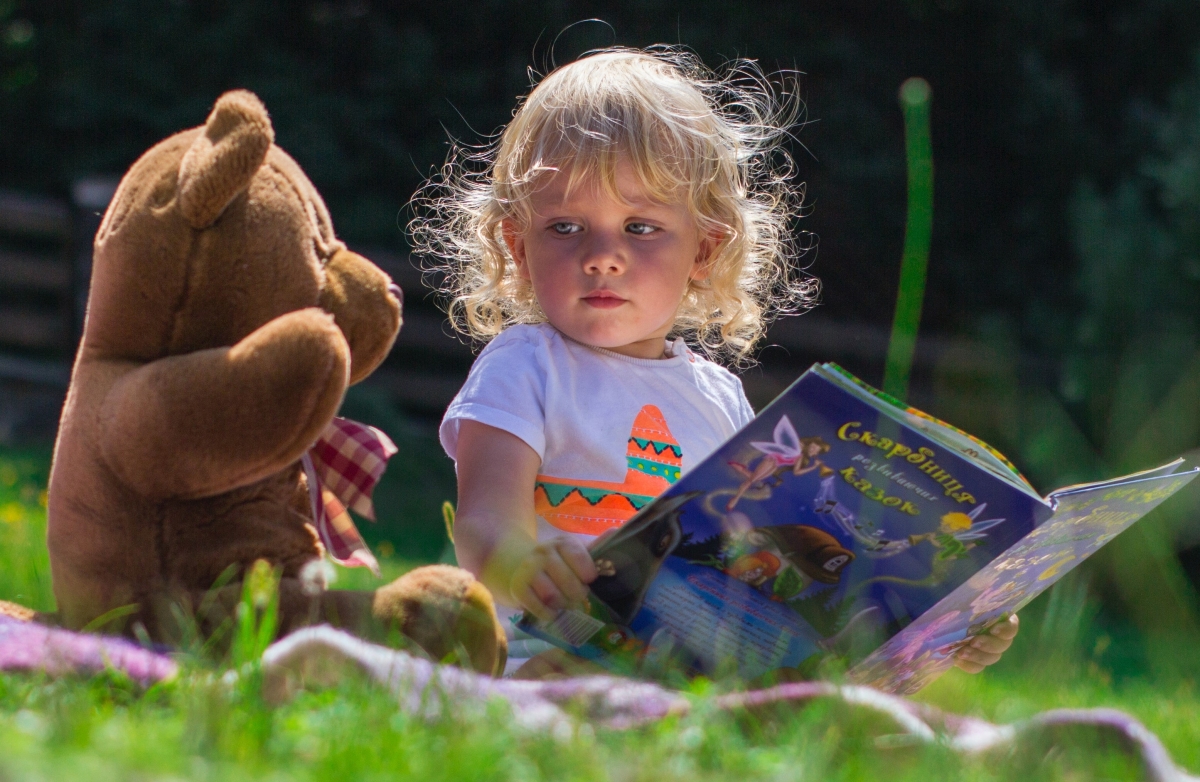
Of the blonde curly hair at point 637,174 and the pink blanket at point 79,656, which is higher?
the blonde curly hair at point 637,174

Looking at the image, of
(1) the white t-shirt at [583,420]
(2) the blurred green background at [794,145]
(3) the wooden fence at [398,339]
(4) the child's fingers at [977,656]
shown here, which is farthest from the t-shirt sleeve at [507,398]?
(3) the wooden fence at [398,339]

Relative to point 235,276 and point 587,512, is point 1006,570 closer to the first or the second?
point 587,512

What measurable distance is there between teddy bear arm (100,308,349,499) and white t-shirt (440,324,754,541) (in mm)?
455

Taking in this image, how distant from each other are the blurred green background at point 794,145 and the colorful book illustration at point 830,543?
3.08 metres

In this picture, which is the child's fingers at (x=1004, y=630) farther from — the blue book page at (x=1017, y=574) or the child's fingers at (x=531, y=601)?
the child's fingers at (x=531, y=601)

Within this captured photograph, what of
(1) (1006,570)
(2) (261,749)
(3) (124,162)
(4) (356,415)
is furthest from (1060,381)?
(3) (124,162)

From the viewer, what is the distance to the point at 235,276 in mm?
→ 1490

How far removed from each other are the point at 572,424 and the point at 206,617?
67 centimetres

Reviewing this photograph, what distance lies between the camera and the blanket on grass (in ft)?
3.68

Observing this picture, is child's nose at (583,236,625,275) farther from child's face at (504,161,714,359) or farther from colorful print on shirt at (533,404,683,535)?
colorful print on shirt at (533,404,683,535)

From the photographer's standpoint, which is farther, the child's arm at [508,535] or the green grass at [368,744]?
the child's arm at [508,535]

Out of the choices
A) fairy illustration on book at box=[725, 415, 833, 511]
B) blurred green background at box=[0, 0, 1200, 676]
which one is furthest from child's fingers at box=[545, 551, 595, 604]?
blurred green background at box=[0, 0, 1200, 676]

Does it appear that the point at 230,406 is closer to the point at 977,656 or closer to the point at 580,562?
the point at 580,562

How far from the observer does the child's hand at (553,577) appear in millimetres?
1485
